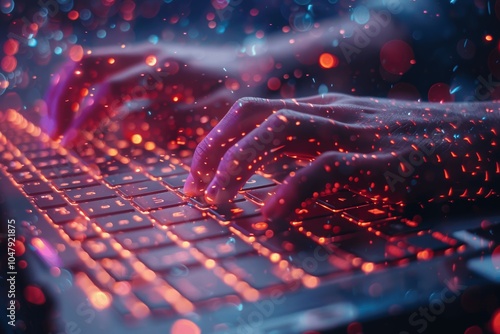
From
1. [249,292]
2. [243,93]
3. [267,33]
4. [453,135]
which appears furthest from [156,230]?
[267,33]

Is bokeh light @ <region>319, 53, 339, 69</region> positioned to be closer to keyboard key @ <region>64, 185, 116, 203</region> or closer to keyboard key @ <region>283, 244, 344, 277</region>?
keyboard key @ <region>64, 185, 116, 203</region>

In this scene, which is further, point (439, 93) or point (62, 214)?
point (439, 93)

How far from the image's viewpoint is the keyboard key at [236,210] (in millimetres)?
682

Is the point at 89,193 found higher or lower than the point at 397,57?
lower

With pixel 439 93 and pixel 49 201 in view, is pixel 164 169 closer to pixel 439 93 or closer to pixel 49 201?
pixel 49 201

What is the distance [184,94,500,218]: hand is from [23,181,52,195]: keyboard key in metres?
0.23

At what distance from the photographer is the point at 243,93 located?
1281 millimetres

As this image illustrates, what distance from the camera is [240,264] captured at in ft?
1.75

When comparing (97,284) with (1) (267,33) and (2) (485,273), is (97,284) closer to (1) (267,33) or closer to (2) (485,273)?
(2) (485,273)

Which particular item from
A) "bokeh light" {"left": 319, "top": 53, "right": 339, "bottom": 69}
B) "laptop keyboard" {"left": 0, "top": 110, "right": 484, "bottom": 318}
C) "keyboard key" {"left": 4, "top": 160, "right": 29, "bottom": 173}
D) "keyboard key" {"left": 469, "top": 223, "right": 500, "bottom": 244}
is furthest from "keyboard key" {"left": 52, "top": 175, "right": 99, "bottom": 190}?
"bokeh light" {"left": 319, "top": 53, "right": 339, "bottom": 69}

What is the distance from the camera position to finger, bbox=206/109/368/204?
2.39 feet

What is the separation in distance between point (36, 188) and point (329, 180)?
46cm

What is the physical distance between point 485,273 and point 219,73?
89 cm

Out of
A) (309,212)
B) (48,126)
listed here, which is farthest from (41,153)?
(309,212)
